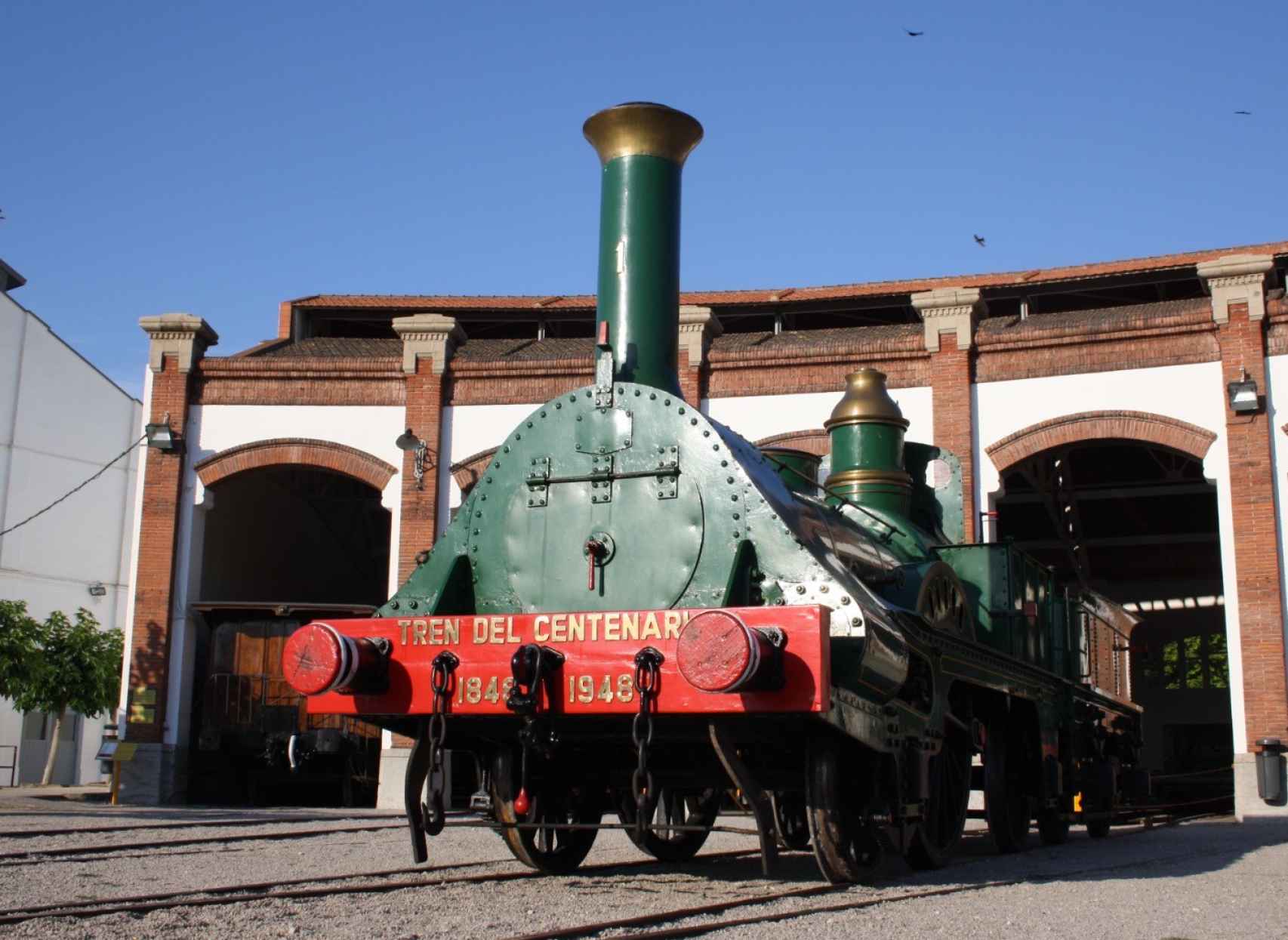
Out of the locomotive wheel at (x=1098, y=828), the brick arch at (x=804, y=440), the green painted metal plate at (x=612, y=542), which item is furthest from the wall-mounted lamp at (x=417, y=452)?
the green painted metal plate at (x=612, y=542)

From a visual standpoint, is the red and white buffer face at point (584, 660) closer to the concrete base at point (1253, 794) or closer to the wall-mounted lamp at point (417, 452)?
the wall-mounted lamp at point (417, 452)

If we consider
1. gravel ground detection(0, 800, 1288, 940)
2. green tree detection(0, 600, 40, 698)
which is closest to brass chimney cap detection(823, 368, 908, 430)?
gravel ground detection(0, 800, 1288, 940)

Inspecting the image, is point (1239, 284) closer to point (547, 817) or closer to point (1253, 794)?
point (1253, 794)

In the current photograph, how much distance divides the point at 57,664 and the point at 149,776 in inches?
284

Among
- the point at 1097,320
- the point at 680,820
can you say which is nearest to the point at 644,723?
the point at 680,820

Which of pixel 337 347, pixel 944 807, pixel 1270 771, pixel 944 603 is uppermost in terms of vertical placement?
pixel 337 347

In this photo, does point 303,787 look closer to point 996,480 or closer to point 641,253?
point 996,480

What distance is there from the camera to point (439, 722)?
250 inches

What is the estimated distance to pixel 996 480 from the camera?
1716cm

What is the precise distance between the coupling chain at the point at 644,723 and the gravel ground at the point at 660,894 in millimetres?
471

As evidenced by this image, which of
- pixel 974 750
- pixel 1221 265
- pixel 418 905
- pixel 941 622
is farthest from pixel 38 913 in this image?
pixel 1221 265

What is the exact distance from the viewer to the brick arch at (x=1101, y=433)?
16.3 metres

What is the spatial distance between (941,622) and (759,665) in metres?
2.32

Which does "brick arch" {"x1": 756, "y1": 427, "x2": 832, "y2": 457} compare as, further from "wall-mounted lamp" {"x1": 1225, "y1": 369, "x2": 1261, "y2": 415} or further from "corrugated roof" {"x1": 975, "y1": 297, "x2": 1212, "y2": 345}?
"wall-mounted lamp" {"x1": 1225, "y1": 369, "x2": 1261, "y2": 415}
